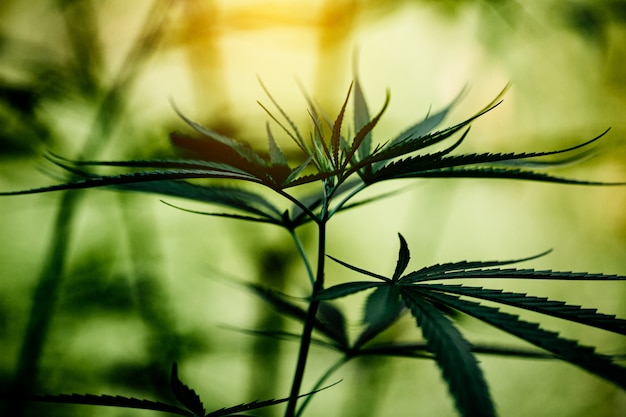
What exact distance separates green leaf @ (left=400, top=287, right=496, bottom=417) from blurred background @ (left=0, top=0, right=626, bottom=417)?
0.78 metres

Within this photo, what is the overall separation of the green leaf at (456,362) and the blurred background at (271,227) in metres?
0.78

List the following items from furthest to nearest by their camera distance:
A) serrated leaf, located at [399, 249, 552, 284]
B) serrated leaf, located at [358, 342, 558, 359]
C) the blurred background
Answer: the blurred background < serrated leaf, located at [358, 342, 558, 359] < serrated leaf, located at [399, 249, 552, 284]

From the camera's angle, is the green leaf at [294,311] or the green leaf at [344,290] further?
the green leaf at [294,311]

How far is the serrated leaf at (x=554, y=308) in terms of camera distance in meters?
0.28

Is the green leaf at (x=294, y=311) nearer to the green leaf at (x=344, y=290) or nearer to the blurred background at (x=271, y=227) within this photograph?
the green leaf at (x=344, y=290)

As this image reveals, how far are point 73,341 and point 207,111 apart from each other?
2.50 feet

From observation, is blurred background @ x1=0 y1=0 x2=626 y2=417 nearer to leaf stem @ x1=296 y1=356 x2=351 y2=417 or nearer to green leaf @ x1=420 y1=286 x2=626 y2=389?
leaf stem @ x1=296 y1=356 x2=351 y2=417

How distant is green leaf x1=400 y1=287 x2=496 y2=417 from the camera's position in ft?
0.73

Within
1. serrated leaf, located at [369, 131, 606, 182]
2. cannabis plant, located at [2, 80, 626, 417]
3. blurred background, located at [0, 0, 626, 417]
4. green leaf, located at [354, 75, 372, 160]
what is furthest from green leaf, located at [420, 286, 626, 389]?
blurred background, located at [0, 0, 626, 417]

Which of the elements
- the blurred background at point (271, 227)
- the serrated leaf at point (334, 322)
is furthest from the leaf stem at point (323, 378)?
the blurred background at point (271, 227)

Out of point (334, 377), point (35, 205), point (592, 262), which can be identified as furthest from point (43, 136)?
point (592, 262)

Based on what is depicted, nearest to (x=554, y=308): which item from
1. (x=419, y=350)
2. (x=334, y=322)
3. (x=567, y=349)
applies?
(x=567, y=349)

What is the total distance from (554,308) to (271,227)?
1154mm

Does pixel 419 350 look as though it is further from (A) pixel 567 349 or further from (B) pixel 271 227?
(B) pixel 271 227
